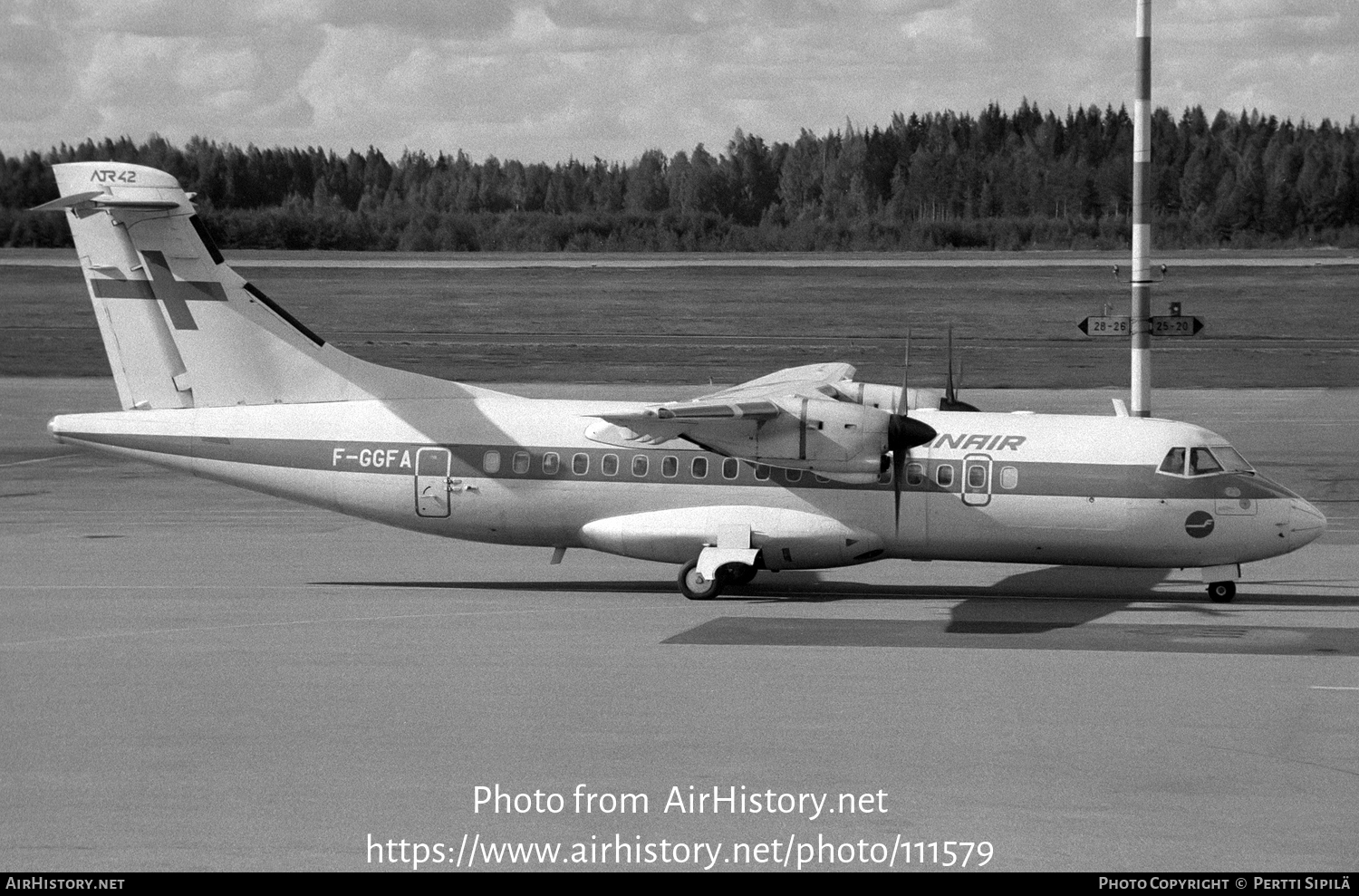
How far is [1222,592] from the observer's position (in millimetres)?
23734

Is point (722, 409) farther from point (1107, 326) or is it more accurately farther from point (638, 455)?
point (1107, 326)

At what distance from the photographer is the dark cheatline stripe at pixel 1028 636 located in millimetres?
20047

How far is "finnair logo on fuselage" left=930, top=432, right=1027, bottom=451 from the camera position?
24.0 metres

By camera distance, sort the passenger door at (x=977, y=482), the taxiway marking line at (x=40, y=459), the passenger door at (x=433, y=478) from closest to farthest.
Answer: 1. the passenger door at (x=977, y=482)
2. the passenger door at (x=433, y=478)
3. the taxiway marking line at (x=40, y=459)

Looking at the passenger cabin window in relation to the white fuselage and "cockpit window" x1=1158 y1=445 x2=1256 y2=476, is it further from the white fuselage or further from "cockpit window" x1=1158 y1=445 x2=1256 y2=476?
the white fuselage

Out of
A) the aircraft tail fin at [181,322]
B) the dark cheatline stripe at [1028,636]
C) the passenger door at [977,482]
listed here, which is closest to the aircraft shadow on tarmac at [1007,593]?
the dark cheatline stripe at [1028,636]

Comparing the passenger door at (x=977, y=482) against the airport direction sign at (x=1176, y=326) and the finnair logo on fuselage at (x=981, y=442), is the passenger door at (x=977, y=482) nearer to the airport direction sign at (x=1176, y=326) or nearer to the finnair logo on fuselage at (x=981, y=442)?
the finnair logo on fuselage at (x=981, y=442)

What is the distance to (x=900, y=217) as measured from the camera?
153 metres

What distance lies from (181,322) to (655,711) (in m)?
12.6

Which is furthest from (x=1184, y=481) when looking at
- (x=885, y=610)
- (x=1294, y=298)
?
(x=1294, y=298)

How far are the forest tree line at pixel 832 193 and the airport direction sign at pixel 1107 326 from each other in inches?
2214

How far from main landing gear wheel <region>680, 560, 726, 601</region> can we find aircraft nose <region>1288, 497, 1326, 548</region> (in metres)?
8.31

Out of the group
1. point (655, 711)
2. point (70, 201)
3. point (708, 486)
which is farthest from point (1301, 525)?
point (70, 201)

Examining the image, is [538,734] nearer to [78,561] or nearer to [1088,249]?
[78,561]
